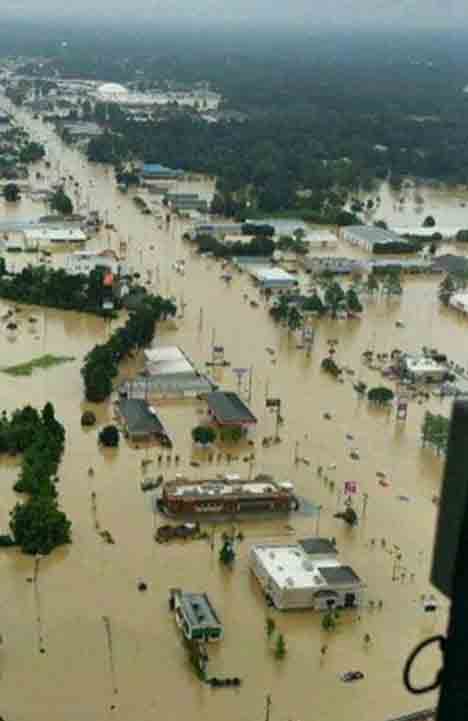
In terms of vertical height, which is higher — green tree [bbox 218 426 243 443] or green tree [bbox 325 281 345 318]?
green tree [bbox 325 281 345 318]

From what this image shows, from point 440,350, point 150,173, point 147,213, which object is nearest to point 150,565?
point 440,350

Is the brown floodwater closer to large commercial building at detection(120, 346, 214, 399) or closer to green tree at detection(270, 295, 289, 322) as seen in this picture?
large commercial building at detection(120, 346, 214, 399)

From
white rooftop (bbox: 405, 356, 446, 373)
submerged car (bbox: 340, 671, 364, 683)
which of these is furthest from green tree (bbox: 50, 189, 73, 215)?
submerged car (bbox: 340, 671, 364, 683)

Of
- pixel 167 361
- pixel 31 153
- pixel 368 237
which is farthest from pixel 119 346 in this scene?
pixel 31 153

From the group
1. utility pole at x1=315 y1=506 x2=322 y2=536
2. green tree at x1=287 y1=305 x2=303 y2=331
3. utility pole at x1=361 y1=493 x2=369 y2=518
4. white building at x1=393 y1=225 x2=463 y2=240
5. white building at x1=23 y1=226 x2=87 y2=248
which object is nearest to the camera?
utility pole at x1=315 y1=506 x2=322 y2=536

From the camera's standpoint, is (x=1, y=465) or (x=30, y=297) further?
(x=30, y=297)

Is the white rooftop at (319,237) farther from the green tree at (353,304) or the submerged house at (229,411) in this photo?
the submerged house at (229,411)

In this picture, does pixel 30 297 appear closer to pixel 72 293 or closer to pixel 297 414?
Result: pixel 72 293

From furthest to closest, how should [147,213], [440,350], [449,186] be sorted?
[449,186] < [147,213] < [440,350]
